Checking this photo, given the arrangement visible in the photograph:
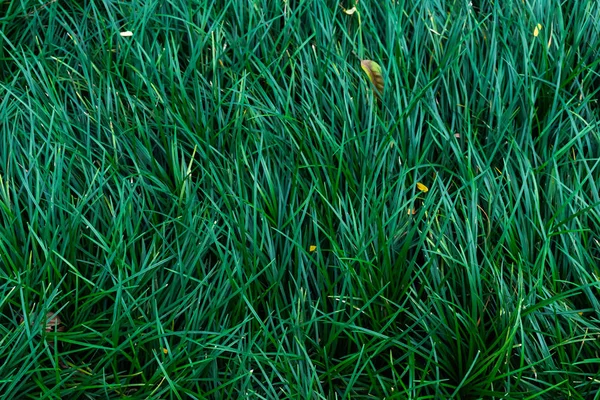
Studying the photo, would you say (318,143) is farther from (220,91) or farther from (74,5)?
(74,5)

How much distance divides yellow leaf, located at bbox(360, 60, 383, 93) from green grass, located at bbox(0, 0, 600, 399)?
0.04m

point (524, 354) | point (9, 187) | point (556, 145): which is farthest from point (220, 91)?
point (524, 354)

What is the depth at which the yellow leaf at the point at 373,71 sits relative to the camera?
7.70 feet

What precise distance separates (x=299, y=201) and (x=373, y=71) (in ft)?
1.82

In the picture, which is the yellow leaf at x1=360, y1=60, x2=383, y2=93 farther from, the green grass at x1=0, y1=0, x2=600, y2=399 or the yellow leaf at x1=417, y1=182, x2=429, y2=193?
the yellow leaf at x1=417, y1=182, x2=429, y2=193

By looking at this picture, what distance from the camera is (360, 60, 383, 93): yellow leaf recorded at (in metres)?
2.35

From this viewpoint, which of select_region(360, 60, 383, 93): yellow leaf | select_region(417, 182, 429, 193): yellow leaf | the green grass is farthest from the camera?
select_region(360, 60, 383, 93): yellow leaf

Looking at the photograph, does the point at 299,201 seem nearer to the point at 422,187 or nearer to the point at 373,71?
the point at 422,187

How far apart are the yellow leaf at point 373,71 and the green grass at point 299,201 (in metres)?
0.04

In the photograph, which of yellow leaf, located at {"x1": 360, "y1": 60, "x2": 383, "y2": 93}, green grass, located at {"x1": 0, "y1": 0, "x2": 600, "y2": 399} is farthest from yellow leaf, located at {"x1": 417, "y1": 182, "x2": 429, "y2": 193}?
yellow leaf, located at {"x1": 360, "y1": 60, "x2": 383, "y2": 93}

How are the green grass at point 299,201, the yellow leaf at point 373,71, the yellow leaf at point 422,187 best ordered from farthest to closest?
the yellow leaf at point 373,71
the yellow leaf at point 422,187
the green grass at point 299,201

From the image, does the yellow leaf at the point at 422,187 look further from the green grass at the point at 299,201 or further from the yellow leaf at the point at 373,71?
the yellow leaf at the point at 373,71

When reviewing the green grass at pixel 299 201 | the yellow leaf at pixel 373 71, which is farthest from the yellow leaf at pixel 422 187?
the yellow leaf at pixel 373 71

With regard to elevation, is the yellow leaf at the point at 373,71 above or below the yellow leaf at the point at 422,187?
above
